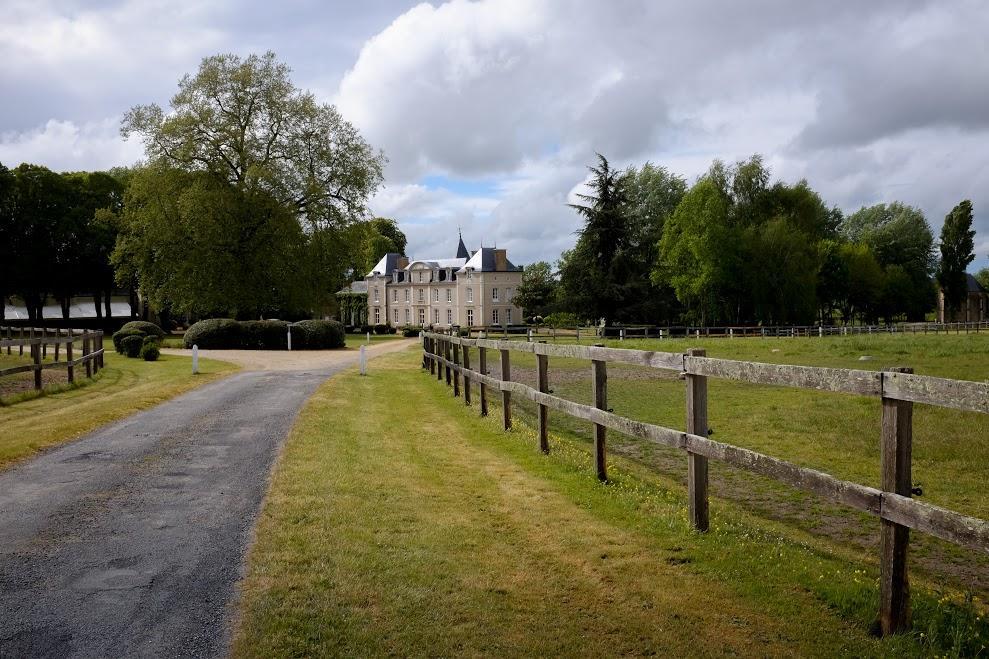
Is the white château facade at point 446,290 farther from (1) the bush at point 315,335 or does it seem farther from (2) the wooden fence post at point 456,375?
(2) the wooden fence post at point 456,375

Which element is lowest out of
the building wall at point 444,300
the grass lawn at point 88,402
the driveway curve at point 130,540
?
the grass lawn at point 88,402

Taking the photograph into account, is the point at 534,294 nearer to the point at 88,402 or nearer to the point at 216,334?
the point at 216,334

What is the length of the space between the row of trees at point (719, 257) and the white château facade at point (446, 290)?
10.9 metres

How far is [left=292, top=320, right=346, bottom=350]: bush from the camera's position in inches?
1549

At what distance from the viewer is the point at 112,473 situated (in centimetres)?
820

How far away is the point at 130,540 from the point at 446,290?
88892 mm

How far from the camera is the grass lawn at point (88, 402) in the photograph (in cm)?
1062

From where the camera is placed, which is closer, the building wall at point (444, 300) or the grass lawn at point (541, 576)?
the grass lawn at point (541, 576)

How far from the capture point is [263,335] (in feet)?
127

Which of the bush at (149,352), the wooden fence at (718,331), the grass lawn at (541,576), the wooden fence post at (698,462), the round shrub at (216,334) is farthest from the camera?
the wooden fence at (718,331)

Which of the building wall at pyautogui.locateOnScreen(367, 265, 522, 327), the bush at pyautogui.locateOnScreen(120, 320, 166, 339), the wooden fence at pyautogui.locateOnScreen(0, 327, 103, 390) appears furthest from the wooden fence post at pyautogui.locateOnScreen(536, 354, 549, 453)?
the building wall at pyautogui.locateOnScreen(367, 265, 522, 327)

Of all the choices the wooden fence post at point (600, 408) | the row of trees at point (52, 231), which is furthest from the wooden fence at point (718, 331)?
the wooden fence post at point (600, 408)

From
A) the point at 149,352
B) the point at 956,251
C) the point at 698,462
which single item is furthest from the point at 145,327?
the point at 956,251

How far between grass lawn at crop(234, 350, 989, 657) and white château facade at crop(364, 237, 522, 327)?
82535 millimetres
